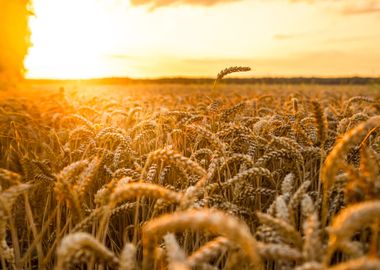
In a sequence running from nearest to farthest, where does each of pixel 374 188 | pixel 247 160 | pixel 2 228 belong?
pixel 374 188, pixel 2 228, pixel 247 160

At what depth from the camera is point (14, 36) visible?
3112 centimetres

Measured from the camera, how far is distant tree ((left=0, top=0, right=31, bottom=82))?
94.9ft

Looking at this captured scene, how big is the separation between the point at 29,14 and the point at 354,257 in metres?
34.5

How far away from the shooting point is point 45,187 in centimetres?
285

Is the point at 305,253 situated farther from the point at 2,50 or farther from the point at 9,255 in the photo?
the point at 2,50

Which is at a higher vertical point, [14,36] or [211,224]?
[14,36]

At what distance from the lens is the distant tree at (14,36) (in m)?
28.9

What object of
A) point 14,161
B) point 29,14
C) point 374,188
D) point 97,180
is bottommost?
point 97,180

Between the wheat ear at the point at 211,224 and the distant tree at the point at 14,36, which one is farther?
the distant tree at the point at 14,36

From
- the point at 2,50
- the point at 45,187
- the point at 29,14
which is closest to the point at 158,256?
the point at 45,187

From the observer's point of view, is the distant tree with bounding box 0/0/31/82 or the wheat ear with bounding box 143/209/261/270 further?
the distant tree with bounding box 0/0/31/82

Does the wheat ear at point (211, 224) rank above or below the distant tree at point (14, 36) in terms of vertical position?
below

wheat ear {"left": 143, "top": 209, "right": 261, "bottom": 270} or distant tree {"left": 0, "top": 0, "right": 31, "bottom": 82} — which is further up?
distant tree {"left": 0, "top": 0, "right": 31, "bottom": 82}

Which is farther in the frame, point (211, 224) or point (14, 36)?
point (14, 36)
